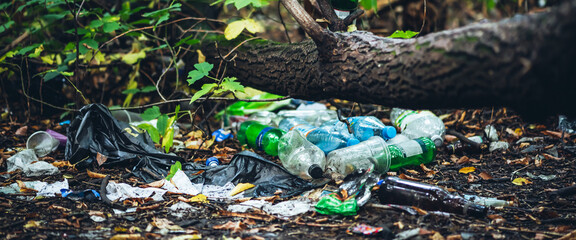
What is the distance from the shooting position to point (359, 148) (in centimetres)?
282

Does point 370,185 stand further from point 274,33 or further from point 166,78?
point 274,33

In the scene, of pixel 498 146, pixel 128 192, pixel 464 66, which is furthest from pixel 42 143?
pixel 498 146

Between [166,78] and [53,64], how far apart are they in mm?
1028

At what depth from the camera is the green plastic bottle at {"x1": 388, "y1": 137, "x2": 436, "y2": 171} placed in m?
2.81

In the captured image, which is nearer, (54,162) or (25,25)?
(54,162)

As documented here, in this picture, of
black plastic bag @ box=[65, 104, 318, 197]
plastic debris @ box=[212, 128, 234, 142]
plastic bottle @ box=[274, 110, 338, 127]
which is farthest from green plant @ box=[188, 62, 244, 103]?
plastic bottle @ box=[274, 110, 338, 127]

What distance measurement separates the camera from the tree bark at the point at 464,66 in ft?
4.56

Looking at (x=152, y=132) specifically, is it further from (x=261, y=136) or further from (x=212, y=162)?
(x=261, y=136)

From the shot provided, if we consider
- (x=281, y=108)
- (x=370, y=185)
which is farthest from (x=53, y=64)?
(x=370, y=185)

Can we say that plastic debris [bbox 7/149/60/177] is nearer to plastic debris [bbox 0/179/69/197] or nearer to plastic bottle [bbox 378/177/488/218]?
plastic debris [bbox 0/179/69/197]

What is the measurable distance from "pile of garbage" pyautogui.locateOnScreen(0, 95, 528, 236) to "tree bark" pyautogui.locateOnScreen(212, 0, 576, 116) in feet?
1.56

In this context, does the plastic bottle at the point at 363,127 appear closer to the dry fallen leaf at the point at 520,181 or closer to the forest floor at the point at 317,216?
the forest floor at the point at 317,216

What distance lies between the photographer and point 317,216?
2.08 metres

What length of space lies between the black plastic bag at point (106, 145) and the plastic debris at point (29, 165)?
16 cm
